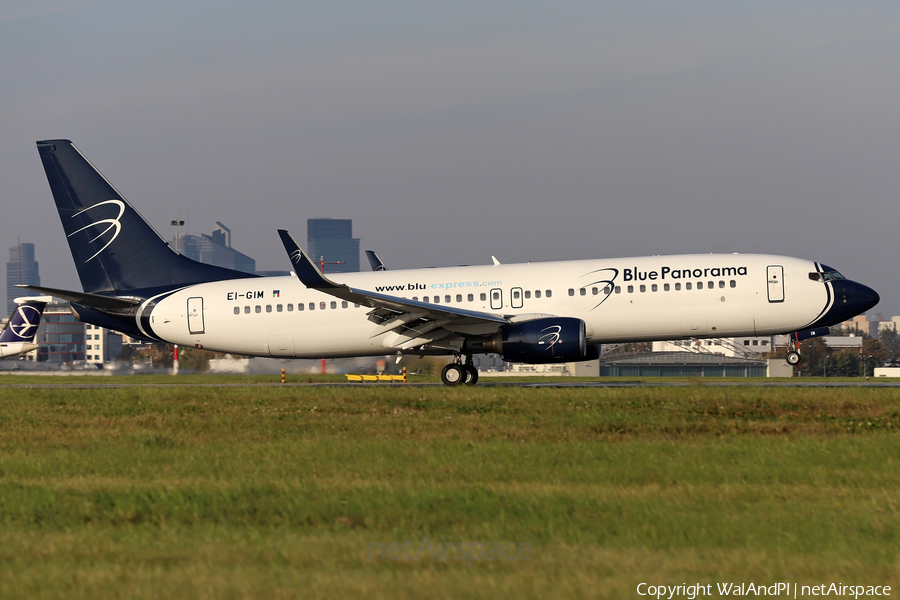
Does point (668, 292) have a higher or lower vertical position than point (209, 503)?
higher

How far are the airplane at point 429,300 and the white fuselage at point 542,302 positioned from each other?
4cm

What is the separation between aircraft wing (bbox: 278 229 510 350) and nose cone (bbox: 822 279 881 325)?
10307mm

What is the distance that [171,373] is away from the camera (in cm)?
4331

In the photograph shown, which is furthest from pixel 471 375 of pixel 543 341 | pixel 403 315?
pixel 543 341

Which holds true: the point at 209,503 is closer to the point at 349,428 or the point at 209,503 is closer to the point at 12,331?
the point at 349,428

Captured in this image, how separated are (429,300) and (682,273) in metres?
8.14

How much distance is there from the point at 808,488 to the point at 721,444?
3.60m

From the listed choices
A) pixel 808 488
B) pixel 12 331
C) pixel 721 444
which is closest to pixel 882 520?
pixel 808 488

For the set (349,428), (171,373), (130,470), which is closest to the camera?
(130,470)

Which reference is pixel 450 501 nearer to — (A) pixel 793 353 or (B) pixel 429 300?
(B) pixel 429 300

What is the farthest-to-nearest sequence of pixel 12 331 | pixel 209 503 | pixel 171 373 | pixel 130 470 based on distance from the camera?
pixel 12 331, pixel 171 373, pixel 130 470, pixel 209 503

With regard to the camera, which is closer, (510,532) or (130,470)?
(510,532)

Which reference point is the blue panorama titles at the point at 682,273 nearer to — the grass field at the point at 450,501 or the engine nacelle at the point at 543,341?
the engine nacelle at the point at 543,341

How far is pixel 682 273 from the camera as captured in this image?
27.3 meters
